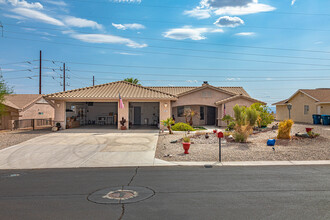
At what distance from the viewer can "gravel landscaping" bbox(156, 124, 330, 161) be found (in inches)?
480

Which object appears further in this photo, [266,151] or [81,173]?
[266,151]

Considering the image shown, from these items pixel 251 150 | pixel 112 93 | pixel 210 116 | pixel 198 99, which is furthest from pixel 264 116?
Result: pixel 112 93

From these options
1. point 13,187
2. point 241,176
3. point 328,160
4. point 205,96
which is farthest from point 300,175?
point 205,96

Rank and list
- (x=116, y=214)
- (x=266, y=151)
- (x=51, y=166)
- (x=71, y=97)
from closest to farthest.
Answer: (x=116, y=214) → (x=51, y=166) → (x=266, y=151) → (x=71, y=97)

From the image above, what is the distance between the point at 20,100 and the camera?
3108cm

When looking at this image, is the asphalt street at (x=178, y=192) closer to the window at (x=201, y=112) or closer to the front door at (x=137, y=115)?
the window at (x=201, y=112)

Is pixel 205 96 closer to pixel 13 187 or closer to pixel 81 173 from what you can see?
pixel 81 173

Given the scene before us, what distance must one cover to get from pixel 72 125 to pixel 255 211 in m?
23.0

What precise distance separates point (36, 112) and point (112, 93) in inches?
515

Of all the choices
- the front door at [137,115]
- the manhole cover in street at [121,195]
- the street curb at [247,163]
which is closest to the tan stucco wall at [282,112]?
the front door at [137,115]

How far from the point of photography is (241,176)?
8844 millimetres

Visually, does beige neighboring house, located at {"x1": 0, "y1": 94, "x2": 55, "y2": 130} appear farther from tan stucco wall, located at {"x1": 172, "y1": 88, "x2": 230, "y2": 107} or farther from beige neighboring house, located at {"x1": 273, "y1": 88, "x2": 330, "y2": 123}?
beige neighboring house, located at {"x1": 273, "y1": 88, "x2": 330, "y2": 123}

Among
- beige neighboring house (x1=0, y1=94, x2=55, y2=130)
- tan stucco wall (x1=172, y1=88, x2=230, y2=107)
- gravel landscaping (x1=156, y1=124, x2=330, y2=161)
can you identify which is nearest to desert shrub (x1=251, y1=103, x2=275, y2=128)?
tan stucco wall (x1=172, y1=88, x2=230, y2=107)

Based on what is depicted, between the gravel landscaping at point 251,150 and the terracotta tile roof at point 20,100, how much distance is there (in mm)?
19484
